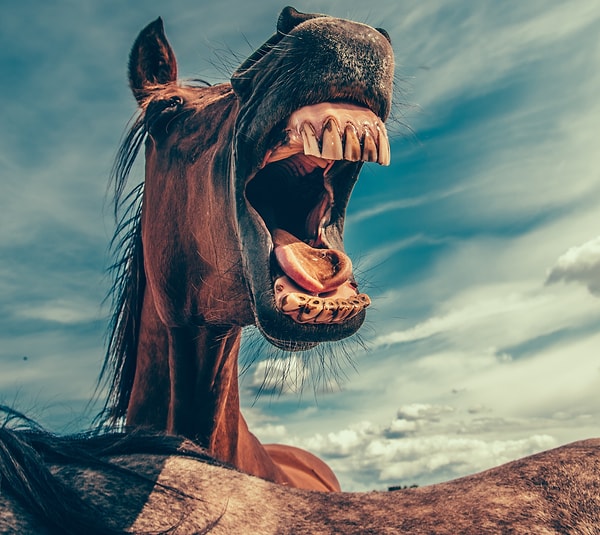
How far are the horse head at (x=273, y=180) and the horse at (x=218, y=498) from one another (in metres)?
0.67

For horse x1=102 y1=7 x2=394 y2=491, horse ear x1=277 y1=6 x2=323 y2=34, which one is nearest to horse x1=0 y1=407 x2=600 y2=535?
horse x1=102 y1=7 x2=394 y2=491

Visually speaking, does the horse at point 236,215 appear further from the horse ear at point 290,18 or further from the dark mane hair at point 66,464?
the dark mane hair at point 66,464

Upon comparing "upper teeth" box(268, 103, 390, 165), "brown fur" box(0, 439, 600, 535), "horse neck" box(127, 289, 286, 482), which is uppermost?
"upper teeth" box(268, 103, 390, 165)

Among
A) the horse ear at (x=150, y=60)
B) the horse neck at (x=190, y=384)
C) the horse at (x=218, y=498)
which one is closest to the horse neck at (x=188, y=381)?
the horse neck at (x=190, y=384)

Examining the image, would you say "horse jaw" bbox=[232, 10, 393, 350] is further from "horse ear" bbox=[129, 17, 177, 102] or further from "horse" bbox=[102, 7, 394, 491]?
"horse ear" bbox=[129, 17, 177, 102]

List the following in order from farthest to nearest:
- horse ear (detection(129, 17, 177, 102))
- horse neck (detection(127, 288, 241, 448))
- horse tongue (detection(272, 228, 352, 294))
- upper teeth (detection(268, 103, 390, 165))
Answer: horse ear (detection(129, 17, 177, 102)) → horse neck (detection(127, 288, 241, 448)) → horse tongue (detection(272, 228, 352, 294)) → upper teeth (detection(268, 103, 390, 165))

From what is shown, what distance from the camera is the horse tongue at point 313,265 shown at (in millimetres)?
2379

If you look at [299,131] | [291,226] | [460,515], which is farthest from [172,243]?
[460,515]

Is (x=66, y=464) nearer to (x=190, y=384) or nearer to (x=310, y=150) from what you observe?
(x=310, y=150)

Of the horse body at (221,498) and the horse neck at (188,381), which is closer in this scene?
the horse body at (221,498)

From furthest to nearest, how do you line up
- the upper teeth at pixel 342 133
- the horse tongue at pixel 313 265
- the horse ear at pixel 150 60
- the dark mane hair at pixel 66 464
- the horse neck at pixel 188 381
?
the horse ear at pixel 150 60, the horse neck at pixel 188 381, the horse tongue at pixel 313 265, the upper teeth at pixel 342 133, the dark mane hair at pixel 66 464

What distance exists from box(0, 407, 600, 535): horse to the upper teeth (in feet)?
3.54

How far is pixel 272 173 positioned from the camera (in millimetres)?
2809

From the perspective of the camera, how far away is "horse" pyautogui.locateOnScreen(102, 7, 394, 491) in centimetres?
229
